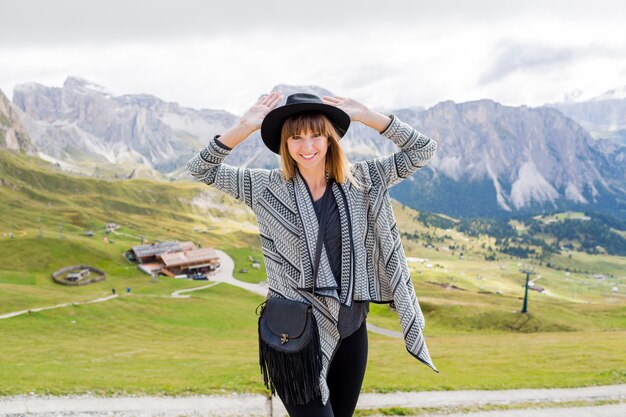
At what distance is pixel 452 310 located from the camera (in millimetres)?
80938

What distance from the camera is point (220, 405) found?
1247 cm

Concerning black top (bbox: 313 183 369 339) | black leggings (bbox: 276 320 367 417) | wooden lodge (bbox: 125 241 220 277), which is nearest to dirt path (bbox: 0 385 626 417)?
black leggings (bbox: 276 320 367 417)

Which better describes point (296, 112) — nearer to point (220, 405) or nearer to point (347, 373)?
point (347, 373)

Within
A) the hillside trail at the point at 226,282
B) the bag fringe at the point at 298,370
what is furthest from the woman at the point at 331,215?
the hillside trail at the point at 226,282

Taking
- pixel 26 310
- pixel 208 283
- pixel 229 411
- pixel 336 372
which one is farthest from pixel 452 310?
pixel 336 372

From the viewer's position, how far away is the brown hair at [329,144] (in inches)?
214

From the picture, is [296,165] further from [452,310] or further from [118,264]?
[118,264]

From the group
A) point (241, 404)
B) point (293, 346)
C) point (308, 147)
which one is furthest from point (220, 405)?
point (308, 147)

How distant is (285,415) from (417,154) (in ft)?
27.5

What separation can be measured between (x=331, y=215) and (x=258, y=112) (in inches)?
65.1

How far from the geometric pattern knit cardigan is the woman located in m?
0.01

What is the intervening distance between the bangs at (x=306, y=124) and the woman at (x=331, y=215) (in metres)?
0.01

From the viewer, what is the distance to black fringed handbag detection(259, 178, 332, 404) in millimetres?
5188

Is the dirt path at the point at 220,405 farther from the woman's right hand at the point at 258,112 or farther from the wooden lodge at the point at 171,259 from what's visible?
the wooden lodge at the point at 171,259
